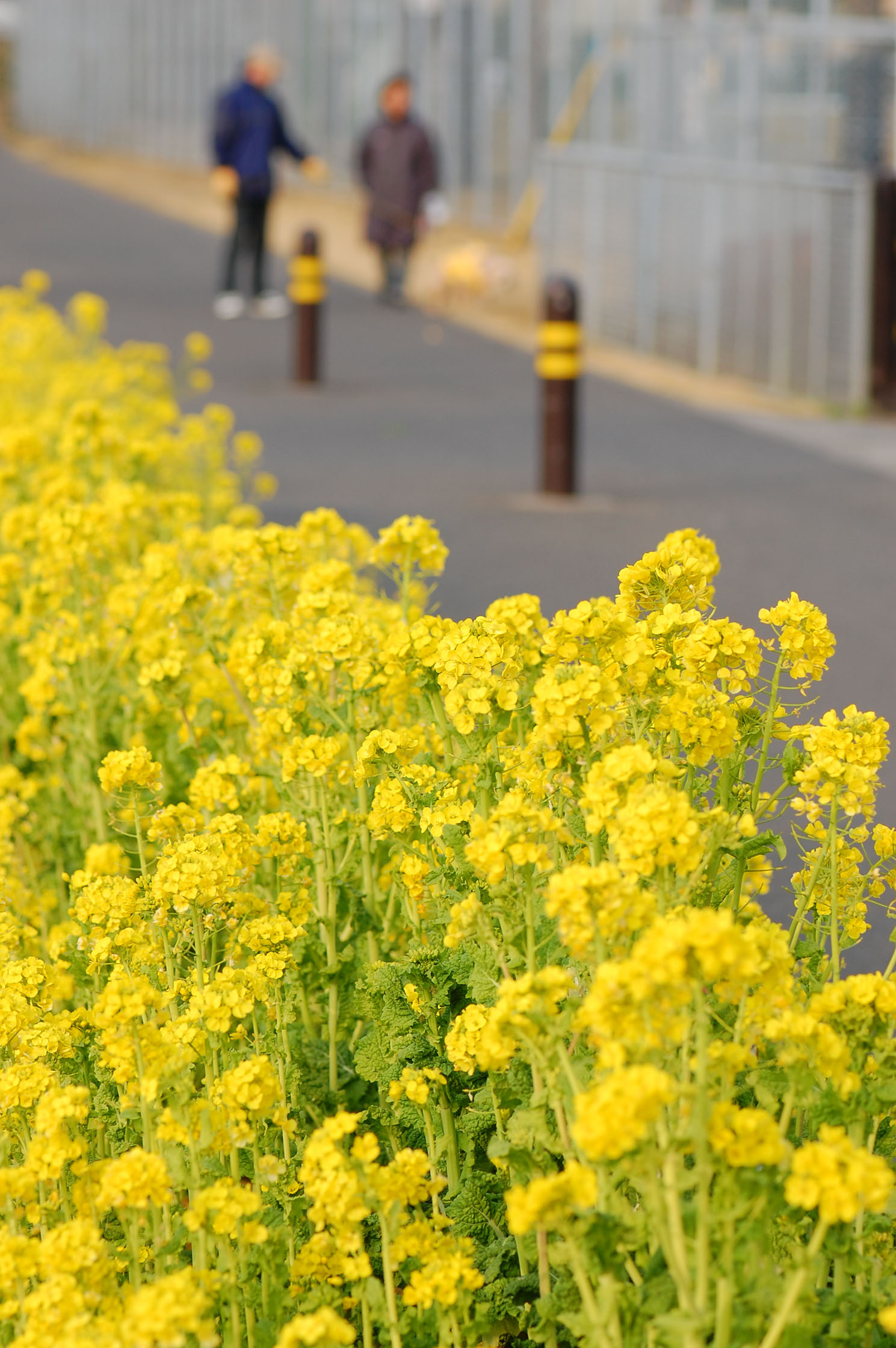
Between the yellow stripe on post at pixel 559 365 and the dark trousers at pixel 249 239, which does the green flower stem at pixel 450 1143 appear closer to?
the yellow stripe on post at pixel 559 365

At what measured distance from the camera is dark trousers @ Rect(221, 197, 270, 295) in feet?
60.1

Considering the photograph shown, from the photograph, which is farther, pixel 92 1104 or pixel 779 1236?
pixel 92 1104

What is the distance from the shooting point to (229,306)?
18656mm

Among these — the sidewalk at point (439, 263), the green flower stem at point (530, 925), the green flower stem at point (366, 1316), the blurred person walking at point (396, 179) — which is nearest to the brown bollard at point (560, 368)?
the sidewalk at point (439, 263)

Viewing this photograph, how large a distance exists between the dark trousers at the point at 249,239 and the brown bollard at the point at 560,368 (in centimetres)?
836

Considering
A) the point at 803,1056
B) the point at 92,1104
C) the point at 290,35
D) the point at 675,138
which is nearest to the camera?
the point at 803,1056

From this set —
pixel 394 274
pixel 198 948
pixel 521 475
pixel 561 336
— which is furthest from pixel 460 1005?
pixel 394 274

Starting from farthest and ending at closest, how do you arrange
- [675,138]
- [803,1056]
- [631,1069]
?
[675,138] → [803,1056] → [631,1069]

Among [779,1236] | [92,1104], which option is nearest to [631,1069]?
[779,1236]

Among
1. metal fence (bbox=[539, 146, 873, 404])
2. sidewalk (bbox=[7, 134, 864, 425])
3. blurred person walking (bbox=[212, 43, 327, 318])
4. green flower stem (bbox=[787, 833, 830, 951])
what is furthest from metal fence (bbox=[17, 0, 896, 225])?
green flower stem (bbox=[787, 833, 830, 951])

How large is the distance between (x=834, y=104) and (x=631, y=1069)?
47.2 ft

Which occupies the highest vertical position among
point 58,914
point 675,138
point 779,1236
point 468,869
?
point 675,138

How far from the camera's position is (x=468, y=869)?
306 cm

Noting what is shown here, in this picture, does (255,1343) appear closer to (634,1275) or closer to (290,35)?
(634,1275)
